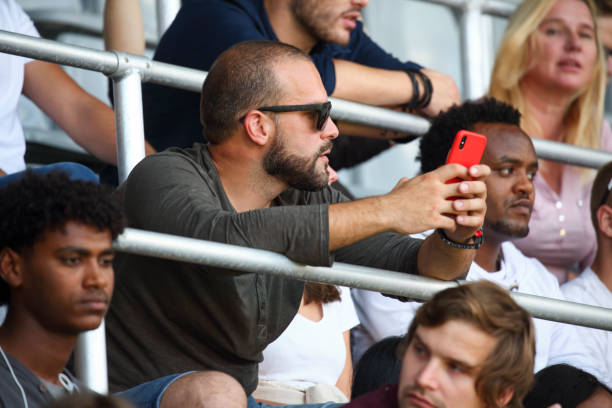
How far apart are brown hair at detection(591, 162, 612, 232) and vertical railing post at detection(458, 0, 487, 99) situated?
0.55 metres

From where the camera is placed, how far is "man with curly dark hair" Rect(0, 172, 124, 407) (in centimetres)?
155

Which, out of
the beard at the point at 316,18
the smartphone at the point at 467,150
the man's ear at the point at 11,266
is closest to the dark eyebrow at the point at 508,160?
the beard at the point at 316,18

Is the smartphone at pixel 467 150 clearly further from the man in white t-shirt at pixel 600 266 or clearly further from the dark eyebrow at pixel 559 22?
the dark eyebrow at pixel 559 22

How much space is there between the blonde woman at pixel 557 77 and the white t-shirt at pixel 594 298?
0.35m

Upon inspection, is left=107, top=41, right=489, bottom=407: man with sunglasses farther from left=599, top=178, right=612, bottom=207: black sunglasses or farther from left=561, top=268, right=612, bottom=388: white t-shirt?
left=599, top=178, right=612, bottom=207: black sunglasses

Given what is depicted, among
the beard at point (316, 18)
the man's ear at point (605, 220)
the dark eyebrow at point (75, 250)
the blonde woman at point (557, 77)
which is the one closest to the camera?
the dark eyebrow at point (75, 250)

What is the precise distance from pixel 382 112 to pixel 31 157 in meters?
1.12

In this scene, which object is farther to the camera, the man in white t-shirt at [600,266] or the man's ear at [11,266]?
the man in white t-shirt at [600,266]

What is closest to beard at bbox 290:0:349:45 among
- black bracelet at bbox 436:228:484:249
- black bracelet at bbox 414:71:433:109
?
black bracelet at bbox 414:71:433:109

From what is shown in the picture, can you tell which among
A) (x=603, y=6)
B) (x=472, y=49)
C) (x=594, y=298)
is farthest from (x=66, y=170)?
(x=603, y=6)

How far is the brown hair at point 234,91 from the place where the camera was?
2074 millimetres

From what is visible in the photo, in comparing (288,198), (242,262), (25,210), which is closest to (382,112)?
(288,198)

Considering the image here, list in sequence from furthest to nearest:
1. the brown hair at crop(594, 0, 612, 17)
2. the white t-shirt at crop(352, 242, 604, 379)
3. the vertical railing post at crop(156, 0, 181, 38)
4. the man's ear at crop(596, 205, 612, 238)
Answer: the brown hair at crop(594, 0, 612, 17)
the vertical railing post at crop(156, 0, 181, 38)
the man's ear at crop(596, 205, 612, 238)
the white t-shirt at crop(352, 242, 604, 379)

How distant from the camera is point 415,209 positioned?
5.99 ft
